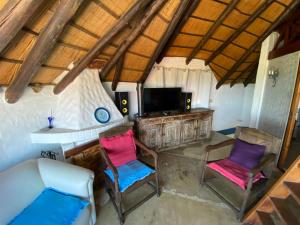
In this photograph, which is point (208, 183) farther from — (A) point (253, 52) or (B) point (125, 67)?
(A) point (253, 52)

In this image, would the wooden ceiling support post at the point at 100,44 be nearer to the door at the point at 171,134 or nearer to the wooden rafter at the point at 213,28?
the wooden rafter at the point at 213,28

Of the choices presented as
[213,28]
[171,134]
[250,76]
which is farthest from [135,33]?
[250,76]

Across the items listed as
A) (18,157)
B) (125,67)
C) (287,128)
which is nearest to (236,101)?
(287,128)

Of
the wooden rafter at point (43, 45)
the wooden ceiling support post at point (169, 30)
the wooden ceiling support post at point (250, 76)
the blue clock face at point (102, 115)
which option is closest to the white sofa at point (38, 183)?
the wooden rafter at point (43, 45)

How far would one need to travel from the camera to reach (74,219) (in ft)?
4.34

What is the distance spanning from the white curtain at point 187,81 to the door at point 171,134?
39.9 inches

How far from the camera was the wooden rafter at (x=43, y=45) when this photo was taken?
4.47 feet

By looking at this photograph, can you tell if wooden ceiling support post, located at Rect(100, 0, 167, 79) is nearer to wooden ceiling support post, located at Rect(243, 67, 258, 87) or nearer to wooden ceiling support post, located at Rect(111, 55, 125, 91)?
wooden ceiling support post, located at Rect(111, 55, 125, 91)

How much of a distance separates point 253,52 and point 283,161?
2.59 metres

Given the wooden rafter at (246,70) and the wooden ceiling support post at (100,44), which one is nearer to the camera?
the wooden ceiling support post at (100,44)

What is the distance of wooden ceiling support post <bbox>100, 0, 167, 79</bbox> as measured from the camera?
7.02 feet

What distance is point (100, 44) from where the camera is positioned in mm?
2160

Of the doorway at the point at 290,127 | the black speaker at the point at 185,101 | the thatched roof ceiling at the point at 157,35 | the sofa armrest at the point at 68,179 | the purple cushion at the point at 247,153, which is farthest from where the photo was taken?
the black speaker at the point at 185,101

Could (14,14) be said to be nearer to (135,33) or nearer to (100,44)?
(100,44)
